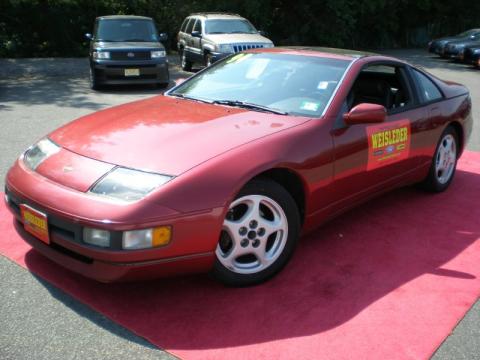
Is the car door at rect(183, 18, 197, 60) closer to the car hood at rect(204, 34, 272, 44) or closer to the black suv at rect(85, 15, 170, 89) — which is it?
the car hood at rect(204, 34, 272, 44)

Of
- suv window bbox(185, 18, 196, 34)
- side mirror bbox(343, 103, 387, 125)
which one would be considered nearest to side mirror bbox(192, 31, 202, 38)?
suv window bbox(185, 18, 196, 34)

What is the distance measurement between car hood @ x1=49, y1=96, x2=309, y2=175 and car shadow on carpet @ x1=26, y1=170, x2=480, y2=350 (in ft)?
2.61

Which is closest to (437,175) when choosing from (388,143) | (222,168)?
(388,143)

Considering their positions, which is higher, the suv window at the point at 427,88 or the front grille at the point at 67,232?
the suv window at the point at 427,88

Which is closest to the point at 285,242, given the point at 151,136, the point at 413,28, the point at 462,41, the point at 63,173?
the point at 151,136

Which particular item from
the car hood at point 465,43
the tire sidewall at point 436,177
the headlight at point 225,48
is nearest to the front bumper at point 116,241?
the tire sidewall at point 436,177

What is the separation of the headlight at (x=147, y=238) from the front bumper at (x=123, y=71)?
9404 millimetres

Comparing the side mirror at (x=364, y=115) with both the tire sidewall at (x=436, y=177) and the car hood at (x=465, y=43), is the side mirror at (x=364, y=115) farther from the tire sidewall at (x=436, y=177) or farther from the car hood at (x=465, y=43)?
the car hood at (x=465, y=43)

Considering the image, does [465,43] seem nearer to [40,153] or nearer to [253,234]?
[253,234]

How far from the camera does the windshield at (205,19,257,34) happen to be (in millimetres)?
14375

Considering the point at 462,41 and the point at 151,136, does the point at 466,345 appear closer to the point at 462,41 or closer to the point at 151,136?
the point at 151,136

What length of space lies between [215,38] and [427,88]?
9498 millimetres

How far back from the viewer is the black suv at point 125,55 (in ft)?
38.0

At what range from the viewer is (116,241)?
2744 millimetres
